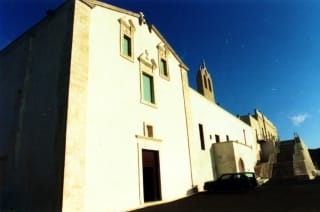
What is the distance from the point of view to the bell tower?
96.4ft

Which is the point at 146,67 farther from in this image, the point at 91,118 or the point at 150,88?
the point at 91,118

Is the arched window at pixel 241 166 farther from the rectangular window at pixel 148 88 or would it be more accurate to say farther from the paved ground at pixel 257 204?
the rectangular window at pixel 148 88

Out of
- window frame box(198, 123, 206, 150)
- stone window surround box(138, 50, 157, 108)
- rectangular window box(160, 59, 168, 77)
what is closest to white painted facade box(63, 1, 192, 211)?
stone window surround box(138, 50, 157, 108)

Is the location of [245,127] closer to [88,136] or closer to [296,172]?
[296,172]

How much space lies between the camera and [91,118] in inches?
373

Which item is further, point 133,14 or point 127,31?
point 133,14

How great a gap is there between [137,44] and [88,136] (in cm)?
680

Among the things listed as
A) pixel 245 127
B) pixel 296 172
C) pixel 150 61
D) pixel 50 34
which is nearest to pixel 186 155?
pixel 150 61

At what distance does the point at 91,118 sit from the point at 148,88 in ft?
16.6

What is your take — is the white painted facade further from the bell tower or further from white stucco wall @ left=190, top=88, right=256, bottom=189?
the bell tower

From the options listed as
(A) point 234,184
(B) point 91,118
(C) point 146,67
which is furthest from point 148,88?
(A) point 234,184

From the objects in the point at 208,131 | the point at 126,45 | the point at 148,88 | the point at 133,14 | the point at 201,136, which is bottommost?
the point at 201,136

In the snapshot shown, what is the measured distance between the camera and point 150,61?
47.3 feet

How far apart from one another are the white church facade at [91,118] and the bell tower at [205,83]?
1410cm
